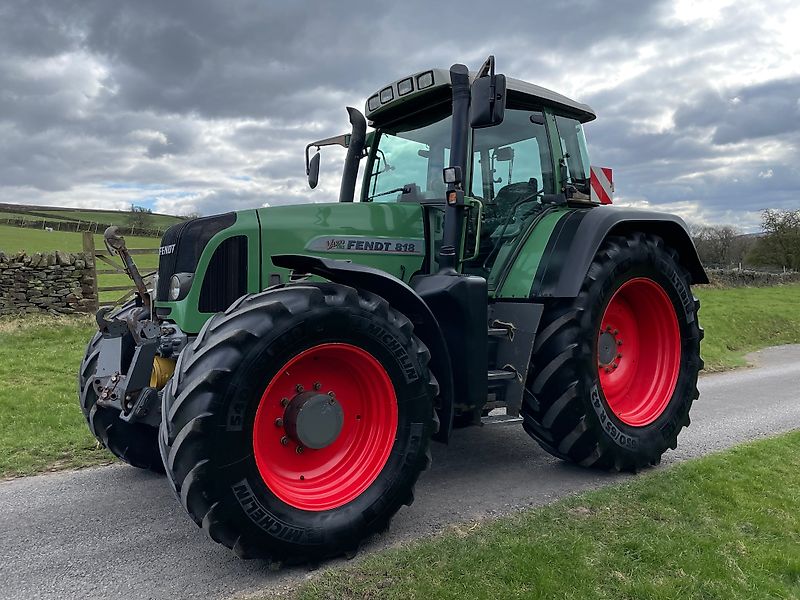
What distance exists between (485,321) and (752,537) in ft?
5.99

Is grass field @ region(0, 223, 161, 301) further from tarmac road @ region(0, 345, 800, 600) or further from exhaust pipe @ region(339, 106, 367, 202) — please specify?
tarmac road @ region(0, 345, 800, 600)

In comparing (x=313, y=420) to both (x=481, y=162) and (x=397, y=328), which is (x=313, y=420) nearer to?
(x=397, y=328)

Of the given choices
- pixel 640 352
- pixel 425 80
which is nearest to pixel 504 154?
pixel 425 80

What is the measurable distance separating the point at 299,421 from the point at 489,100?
2.04 m

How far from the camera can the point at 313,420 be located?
3176 mm

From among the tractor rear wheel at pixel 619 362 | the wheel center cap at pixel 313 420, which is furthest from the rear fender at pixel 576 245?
the wheel center cap at pixel 313 420

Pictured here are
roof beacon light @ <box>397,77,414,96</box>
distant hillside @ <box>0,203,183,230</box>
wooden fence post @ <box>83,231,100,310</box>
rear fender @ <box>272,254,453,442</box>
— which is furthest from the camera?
distant hillside @ <box>0,203,183,230</box>

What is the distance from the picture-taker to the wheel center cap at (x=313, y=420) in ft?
10.4

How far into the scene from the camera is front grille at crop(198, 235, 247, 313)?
3.68 meters

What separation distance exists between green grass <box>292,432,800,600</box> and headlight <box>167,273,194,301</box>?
5.71 ft

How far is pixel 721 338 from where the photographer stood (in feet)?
45.0

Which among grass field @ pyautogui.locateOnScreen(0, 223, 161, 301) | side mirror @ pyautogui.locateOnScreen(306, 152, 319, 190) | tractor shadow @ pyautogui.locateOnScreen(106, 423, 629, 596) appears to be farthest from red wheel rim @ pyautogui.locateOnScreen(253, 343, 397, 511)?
grass field @ pyautogui.locateOnScreen(0, 223, 161, 301)

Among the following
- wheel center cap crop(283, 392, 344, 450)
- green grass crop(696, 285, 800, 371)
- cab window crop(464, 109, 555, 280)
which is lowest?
green grass crop(696, 285, 800, 371)

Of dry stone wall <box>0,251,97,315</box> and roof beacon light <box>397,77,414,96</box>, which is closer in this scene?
roof beacon light <box>397,77,414,96</box>
